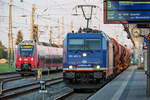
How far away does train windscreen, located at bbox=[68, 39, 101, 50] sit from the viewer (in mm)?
19941

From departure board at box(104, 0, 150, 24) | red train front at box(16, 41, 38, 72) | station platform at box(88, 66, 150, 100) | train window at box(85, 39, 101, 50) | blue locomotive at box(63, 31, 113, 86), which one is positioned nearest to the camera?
departure board at box(104, 0, 150, 24)

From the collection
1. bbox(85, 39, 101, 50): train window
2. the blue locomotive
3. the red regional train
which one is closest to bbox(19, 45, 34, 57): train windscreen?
the red regional train

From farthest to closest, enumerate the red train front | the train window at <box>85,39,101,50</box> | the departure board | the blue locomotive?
the red train front, the train window at <box>85,39,101,50</box>, the blue locomotive, the departure board

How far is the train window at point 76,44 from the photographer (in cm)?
1995

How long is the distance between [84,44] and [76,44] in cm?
42

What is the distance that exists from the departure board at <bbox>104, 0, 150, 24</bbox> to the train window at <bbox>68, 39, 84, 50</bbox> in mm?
6947

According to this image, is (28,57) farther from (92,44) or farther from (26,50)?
(92,44)

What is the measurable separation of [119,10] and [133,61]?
85430mm

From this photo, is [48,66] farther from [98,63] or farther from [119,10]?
[119,10]

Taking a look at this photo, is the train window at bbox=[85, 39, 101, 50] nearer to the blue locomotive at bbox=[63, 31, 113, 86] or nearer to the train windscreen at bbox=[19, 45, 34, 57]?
the blue locomotive at bbox=[63, 31, 113, 86]

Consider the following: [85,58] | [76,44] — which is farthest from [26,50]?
[85,58]

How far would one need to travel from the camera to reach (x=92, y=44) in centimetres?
2008

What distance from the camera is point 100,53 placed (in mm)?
19719

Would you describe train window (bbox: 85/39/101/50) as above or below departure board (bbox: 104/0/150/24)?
below
